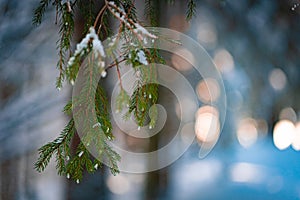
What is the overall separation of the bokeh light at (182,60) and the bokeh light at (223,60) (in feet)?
0.69

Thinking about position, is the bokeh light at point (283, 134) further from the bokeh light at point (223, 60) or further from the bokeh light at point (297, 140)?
the bokeh light at point (223, 60)

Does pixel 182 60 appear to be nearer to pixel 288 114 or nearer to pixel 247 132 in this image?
pixel 247 132

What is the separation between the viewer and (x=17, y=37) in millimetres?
1998

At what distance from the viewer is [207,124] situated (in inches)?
97.2

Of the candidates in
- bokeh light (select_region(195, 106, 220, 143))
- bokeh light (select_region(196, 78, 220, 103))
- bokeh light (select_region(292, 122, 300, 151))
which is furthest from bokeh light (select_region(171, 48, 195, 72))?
bokeh light (select_region(292, 122, 300, 151))

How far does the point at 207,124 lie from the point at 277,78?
2.11 ft

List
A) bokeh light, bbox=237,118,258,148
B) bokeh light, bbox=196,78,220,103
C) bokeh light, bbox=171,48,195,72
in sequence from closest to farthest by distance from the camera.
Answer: bokeh light, bbox=171,48,195,72 < bokeh light, bbox=196,78,220,103 < bokeh light, bbox=237,118,258,148

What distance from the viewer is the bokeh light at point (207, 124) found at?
245 cm

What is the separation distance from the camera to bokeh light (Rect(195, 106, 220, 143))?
2451mm

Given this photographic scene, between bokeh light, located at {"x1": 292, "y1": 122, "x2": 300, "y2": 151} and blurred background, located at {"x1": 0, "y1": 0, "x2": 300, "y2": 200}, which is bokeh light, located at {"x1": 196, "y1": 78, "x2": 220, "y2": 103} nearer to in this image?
blurred background, located at {"x1": 0, "y1": 0, "x2": 300, "y2": 200}

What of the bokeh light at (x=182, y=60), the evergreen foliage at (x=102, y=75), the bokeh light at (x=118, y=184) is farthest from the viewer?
the bokeh light at (x=182, y=60)

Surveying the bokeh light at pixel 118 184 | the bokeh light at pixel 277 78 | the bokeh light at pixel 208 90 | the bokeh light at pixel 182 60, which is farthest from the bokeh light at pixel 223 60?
the bokeh light at pixel 118 184

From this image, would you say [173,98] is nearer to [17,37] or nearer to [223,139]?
[223,139]

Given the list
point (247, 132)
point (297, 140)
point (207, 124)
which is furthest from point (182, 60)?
point (297, 140)
